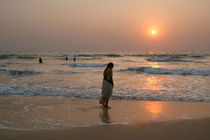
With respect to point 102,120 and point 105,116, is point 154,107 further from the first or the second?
point 102,120

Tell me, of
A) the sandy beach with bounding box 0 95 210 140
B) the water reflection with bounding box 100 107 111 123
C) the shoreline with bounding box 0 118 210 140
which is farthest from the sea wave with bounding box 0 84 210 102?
the shoreline with bounding box 0 118 210 140

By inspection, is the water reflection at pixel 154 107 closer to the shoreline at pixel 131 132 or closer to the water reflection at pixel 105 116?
the shoreline at pixel 131 132

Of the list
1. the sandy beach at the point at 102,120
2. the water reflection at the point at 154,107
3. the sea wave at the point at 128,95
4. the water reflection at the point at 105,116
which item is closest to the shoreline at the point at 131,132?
the sandy beach at the point at 102,120

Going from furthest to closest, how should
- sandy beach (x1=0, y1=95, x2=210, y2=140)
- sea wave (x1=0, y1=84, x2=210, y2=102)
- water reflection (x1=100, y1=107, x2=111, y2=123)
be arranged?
sea wave (x1=0, y1=84, x2=210, y2=102) → water reflection (x1=100, y1=107, x2=111, y2=123) → sandy beach (x1=0, y1=95, x2=210, y2=140)

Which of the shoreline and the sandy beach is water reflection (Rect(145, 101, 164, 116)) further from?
the shoreline

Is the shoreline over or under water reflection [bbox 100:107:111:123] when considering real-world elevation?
over

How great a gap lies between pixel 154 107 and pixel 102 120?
2.09m

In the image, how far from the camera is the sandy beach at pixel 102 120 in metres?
4.07

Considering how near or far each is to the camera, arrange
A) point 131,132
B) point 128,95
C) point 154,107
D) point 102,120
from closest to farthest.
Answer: point 131,132
point 102,120
point 154,107
point 128,95

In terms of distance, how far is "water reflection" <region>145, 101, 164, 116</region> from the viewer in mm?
5715

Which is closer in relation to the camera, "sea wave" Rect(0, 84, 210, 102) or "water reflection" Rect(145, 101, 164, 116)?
"water reflection" Rect(145, 101, 164, 116)

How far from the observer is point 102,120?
5.06 metres

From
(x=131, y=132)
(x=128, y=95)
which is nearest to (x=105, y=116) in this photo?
(x=131, y=132)

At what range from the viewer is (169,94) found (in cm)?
826
